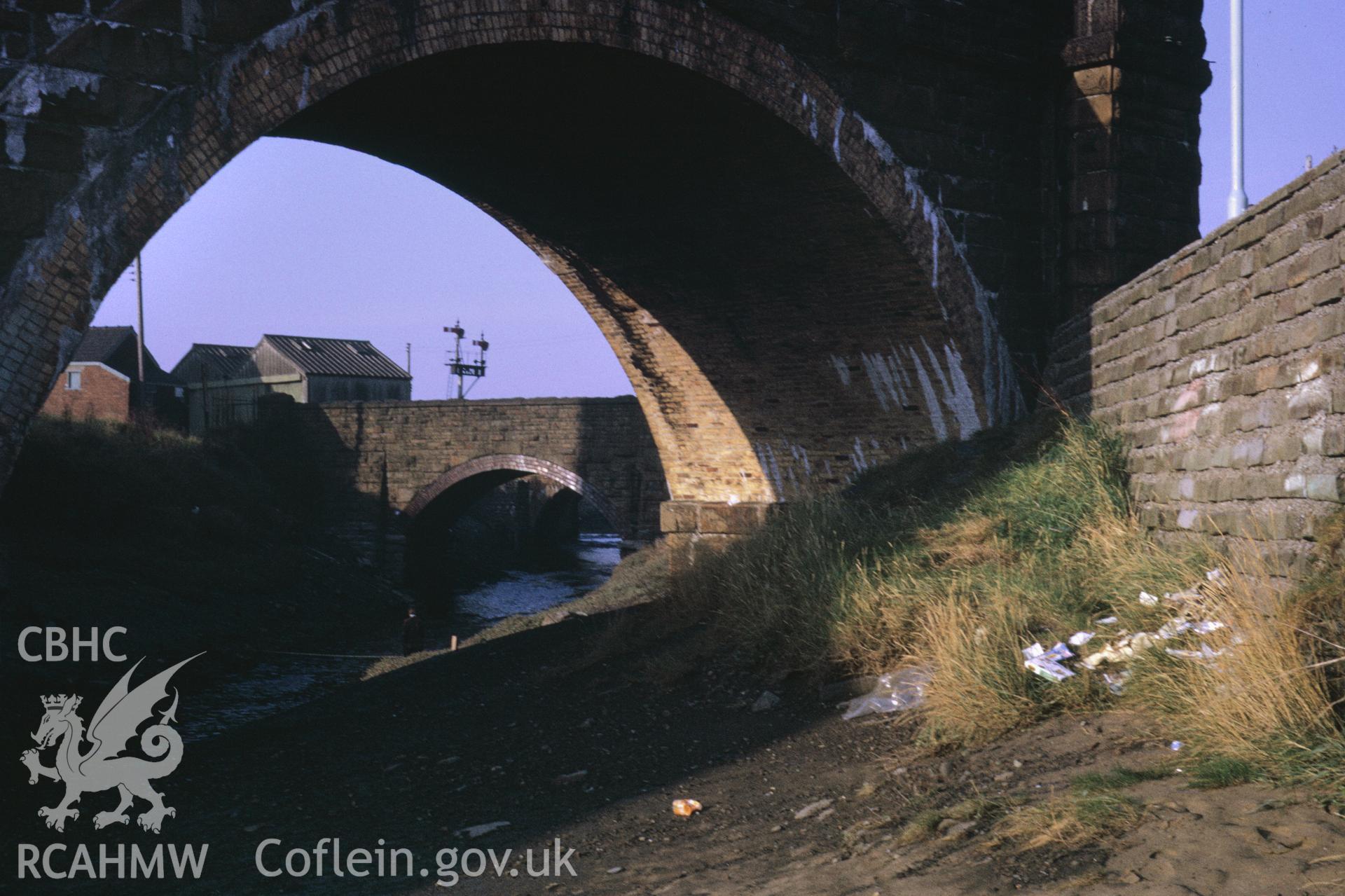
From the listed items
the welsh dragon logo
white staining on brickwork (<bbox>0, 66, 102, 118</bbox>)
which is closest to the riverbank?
the welsh dragon logo

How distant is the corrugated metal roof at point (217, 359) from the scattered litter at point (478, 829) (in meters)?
38.1

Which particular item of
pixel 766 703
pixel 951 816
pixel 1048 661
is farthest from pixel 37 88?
pixel 1048 661

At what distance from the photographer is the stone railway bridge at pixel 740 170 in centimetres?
554

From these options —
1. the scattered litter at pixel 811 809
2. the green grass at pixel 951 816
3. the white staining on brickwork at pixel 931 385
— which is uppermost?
the white staining on brickwork at pixel 931 385

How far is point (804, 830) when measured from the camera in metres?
4.19

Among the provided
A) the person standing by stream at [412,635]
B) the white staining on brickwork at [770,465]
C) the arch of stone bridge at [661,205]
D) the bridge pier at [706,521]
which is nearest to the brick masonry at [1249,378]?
the arch of stone bridge at [661,205]

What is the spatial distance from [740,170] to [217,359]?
35.4 metres

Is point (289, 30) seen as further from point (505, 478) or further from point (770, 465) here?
point (505, 478)

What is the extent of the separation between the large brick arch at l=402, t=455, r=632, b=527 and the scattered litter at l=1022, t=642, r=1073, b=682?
20744mm

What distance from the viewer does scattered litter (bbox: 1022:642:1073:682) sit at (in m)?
4.71

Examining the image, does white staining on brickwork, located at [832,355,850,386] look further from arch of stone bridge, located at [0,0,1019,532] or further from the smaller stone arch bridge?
the smaller stone arch bridge

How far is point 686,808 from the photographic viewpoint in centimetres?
477

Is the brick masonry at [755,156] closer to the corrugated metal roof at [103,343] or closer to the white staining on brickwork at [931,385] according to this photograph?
the white staining on brickwork at [931,385]

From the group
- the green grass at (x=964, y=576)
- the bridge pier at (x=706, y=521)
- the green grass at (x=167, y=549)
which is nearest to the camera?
the green grass at (x=964, y=576)
